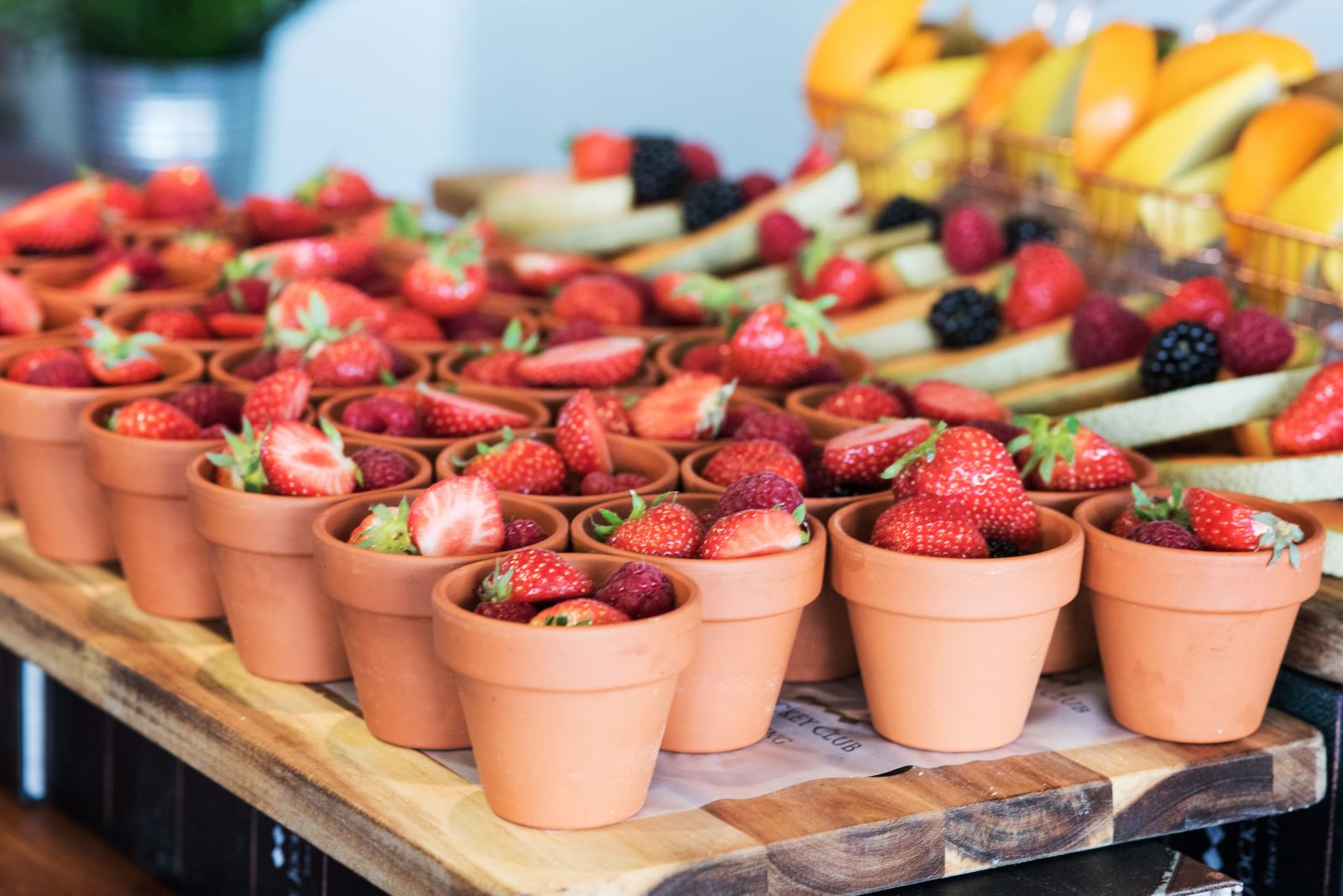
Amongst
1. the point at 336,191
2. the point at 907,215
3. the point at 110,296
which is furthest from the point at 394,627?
the point at 336,191

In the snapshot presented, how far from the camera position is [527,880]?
1192 mm

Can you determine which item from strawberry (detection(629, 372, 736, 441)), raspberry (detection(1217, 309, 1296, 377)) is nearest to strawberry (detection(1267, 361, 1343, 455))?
raspberry (detection(1217, 309, 1296, 377))

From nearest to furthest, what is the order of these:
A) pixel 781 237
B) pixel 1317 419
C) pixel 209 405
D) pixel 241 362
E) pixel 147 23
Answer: pixel 1317 419, pixel 209 405, pixel 241 362, pixel 781 237, pixel 147 23

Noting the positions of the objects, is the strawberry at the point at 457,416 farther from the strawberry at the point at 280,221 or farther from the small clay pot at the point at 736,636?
the strawberry at the point at 280,221

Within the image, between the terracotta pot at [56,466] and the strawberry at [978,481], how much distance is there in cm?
87

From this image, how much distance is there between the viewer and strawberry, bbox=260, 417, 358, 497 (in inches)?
58.8

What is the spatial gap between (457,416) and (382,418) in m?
0.08

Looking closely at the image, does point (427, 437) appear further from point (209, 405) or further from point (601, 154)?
point (601, 154)

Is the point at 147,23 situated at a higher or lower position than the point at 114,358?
higher

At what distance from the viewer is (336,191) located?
2.89m

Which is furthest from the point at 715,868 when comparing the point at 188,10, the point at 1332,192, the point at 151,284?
the point at 188,10

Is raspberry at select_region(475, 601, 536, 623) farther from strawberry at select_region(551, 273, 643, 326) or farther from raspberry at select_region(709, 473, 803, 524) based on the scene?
strawberry at select_region(551, 273, 643, 326)

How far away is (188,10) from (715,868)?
3803 millimetres

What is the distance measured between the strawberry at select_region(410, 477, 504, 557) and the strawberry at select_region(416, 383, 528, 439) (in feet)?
1.18
